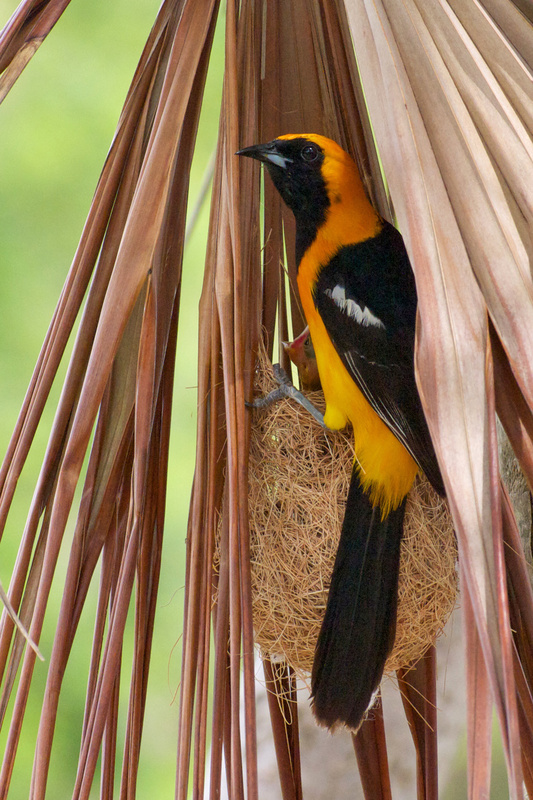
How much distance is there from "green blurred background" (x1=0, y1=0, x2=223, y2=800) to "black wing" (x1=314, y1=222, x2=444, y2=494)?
7.64ft

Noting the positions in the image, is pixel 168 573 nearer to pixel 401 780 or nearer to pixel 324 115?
pixel 401 780

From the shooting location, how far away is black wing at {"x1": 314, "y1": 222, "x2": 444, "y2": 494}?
1152 millimetres

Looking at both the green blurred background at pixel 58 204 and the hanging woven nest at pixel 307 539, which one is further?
the green blurred background at pixel 58 204

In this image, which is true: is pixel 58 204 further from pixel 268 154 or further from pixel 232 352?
pixel 232 352

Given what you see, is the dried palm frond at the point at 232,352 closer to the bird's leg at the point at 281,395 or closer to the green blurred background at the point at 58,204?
the bird's leg at the point at 281,395

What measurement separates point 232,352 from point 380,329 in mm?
406

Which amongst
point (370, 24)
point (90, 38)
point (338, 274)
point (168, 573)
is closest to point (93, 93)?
point (90, 38)

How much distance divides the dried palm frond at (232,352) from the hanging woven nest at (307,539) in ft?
0.32

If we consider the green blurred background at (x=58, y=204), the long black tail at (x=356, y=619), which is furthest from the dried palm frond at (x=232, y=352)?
the green blurred background at (x=58, y=204)

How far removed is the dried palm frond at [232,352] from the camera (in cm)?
66

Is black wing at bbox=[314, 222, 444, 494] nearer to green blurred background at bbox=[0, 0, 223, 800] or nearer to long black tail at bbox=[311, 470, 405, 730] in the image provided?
long black tail at bbox=[311, 470, 405, 730]

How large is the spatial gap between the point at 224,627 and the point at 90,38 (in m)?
3.49

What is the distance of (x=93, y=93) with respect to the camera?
3.58m

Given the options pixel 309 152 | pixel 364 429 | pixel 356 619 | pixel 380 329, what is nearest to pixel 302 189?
pixel 309 152
